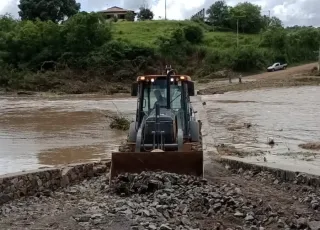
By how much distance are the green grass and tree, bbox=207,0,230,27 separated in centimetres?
603

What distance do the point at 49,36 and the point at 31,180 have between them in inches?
2002

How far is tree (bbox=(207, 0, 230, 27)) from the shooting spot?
82.5 meters

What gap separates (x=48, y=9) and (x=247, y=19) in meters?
28.6

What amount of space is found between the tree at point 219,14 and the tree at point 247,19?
1.31 m

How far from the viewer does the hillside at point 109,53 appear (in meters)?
52.2

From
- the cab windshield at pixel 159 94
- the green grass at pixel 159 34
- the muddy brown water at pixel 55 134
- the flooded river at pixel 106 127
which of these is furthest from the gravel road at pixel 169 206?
the green grass at pixel 159 34

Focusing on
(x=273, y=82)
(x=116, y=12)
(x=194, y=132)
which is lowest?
(x=194, y=132)

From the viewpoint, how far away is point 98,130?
921 inches

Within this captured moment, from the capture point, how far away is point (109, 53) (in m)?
56.6

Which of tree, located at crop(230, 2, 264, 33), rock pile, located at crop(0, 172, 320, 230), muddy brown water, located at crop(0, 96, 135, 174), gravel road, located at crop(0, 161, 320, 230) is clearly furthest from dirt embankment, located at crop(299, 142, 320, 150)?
tree, located at crop(230, 2, 264, 33)

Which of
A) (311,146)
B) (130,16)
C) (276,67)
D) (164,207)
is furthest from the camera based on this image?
(130,16)

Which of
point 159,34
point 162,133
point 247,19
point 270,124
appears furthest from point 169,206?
point 247,19

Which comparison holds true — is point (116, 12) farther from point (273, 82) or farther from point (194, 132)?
point (194, 132)

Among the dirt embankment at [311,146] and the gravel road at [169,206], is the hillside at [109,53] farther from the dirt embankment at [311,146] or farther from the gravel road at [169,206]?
the gravel road at [169,206]
